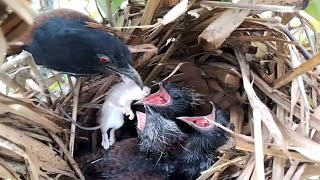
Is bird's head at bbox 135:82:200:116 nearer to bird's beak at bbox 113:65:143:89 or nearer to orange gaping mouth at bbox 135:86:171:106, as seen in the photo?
orange gaping mouth at bbox 135:86:171:106

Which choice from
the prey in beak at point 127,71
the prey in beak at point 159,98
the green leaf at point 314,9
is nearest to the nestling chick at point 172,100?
the prey in beak at point 159,98

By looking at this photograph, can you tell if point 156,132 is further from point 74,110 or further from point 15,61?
point 15,61

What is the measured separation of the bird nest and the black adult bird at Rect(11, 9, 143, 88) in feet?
0.14

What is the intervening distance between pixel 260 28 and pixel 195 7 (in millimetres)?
152

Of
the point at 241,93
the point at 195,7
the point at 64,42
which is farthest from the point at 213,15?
the point at 64,42

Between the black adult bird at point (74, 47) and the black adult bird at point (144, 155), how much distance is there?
0.18 m

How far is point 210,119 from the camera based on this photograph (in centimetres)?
140

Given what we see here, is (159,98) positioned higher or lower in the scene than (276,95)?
lower

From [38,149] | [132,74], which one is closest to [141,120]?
[132,74]

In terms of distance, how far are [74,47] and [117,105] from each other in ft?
0.66

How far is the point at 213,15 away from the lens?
1.24m

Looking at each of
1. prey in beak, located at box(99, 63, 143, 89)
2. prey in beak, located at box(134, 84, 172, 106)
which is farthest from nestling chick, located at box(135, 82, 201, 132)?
prey in beak, located at box(99, 63, 143, 89)

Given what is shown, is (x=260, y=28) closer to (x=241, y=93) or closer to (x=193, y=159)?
(x=241, y=93)

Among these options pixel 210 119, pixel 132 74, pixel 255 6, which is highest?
pixel 255 6
